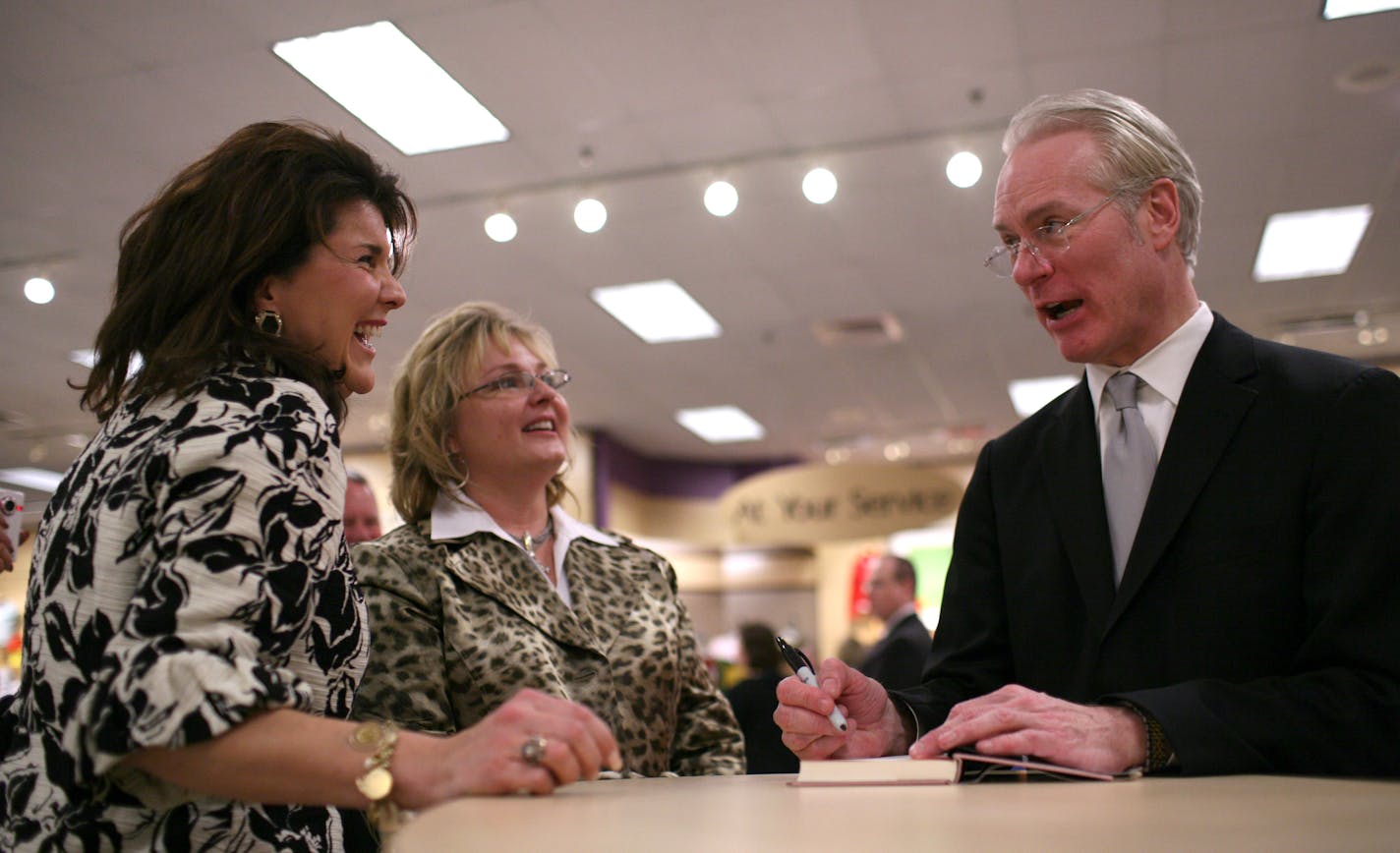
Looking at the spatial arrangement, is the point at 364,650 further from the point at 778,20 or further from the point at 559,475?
the point at 778,20

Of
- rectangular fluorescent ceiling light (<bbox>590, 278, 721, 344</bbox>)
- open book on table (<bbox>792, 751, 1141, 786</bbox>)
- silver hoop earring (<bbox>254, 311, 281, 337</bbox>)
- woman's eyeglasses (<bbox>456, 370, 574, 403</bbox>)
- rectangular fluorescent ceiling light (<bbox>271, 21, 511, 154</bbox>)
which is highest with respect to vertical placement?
rectangular fluorescent ceiling light (<bbox>590, 278, 721, 344</bbox>)

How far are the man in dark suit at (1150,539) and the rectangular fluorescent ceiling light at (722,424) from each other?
1074cm

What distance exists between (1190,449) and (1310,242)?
7.56 m

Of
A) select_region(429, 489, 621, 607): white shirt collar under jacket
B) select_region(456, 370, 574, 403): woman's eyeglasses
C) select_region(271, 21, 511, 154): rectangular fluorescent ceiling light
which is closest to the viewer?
select_region(429, 489, 621, 607): white shirt collar under jacket

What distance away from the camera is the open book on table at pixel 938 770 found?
4.23 feet

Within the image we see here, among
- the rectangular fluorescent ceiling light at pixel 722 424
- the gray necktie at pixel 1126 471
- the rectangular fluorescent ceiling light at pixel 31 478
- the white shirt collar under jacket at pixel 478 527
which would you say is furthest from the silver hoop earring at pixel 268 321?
the rectangular fluorescent ceiling light at pixel 31 478

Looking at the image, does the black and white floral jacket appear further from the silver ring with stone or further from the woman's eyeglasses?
the woman's eyeglasses

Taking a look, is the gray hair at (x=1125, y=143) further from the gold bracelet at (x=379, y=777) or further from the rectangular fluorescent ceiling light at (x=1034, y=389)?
the rectangular fluorescent ceiling light at (x=1034, y=389)

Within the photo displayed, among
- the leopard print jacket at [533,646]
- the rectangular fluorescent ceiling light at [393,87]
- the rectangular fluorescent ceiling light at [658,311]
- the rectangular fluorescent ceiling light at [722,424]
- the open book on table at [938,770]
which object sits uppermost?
the rectangular fluorescent ceiling light at [722,424]

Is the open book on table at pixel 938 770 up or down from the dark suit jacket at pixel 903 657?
down

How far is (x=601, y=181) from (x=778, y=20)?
200 cm

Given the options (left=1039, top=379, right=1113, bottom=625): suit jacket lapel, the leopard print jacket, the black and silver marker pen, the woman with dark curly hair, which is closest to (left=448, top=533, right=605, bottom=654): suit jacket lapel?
the leopard print jacket

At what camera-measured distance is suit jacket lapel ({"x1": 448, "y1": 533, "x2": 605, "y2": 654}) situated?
242 centimetres

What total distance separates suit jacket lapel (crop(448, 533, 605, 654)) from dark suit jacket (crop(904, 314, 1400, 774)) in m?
0.83
